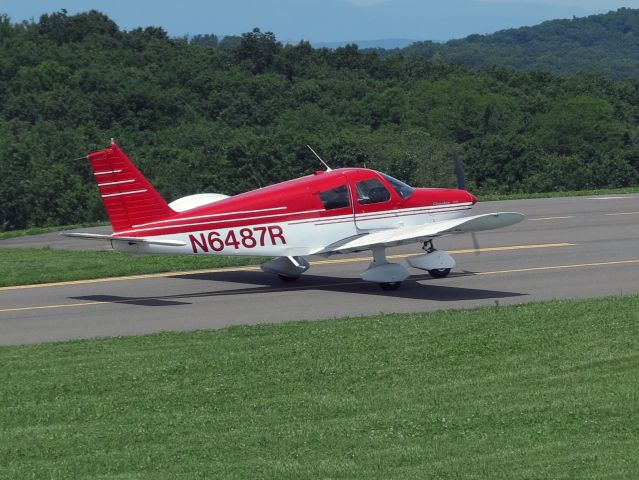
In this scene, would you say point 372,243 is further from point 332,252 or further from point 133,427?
point 133,427

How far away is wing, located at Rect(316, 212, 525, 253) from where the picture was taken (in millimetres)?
19203

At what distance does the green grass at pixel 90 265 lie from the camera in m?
23.7

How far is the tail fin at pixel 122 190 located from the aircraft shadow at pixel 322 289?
1.48m

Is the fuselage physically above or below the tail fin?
below

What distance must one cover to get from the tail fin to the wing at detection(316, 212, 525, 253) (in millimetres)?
3195

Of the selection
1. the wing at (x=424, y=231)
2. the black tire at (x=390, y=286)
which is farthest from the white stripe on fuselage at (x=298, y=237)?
the black tire at (x=390, y=286)

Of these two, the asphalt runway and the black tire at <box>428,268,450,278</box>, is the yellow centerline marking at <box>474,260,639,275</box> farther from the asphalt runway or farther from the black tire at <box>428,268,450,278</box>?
the black tire at <box>428,268,450,278</box>

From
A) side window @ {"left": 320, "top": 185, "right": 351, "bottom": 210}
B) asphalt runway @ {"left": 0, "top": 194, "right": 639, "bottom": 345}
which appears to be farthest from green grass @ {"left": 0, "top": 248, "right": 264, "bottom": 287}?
side window @ {"left": 320, "top": 185, "right": 351, "bottom": 210}

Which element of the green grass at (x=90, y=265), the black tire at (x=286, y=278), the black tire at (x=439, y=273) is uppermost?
the green grass at (x=90, y=265)

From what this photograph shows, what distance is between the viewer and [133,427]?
12.0 metres

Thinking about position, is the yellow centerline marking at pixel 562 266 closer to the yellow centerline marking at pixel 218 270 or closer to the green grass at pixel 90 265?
the yellow centerline marking at pixel 218 270

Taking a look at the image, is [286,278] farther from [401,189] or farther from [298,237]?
[401,189]

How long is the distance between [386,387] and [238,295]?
27.2 ft

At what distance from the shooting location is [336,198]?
21.2 metres
